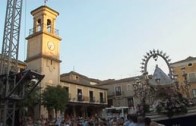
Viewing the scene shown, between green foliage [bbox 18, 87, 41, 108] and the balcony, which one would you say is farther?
the balcony

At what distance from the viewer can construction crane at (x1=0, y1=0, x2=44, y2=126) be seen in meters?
16.0

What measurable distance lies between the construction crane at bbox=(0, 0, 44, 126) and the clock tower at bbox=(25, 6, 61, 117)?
14179 millimetres

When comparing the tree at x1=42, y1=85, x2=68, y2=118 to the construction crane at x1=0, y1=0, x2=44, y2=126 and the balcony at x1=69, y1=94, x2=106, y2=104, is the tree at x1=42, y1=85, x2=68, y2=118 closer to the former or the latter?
the balcony at x1=69, y1=94, x2=106, y2=104

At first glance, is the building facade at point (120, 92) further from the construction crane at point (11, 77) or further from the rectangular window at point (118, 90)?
the construction crane at point (11, 77)

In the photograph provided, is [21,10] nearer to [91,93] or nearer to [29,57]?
[29,57]

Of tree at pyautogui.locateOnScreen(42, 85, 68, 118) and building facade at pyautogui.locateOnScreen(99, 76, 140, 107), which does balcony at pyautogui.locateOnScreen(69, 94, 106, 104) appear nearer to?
building facade at pyautogui.locateOnScreen(99, 76, 140, 107)

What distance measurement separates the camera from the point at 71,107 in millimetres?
39500

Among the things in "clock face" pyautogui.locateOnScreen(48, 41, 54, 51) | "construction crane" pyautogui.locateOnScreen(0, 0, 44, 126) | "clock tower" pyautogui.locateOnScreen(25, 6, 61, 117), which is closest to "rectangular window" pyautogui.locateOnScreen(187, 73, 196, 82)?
"clock tower" pyautogui.locateOnScreen(25, 6, 61, 117)

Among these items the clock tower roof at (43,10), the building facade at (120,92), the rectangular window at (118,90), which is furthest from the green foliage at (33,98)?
the rectangular window at (118,90)

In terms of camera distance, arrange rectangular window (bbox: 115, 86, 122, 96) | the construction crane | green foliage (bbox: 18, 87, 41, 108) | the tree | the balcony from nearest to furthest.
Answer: the construction crane < green foliage (bbox: 18, 87, 41, 108) < the tree < the balcony < rectangular window (bbox: 115, 86, 122, 96)

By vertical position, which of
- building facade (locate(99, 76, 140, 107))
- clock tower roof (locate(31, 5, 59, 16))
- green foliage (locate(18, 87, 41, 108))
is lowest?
green foliage (locate(18, 87, 41, 108))

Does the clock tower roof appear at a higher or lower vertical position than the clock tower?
higher

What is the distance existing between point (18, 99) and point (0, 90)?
106 centimetres

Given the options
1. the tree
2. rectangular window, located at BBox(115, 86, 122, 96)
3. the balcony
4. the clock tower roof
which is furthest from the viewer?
rectangular window, located at BBox(115, 86, 122, 96)
